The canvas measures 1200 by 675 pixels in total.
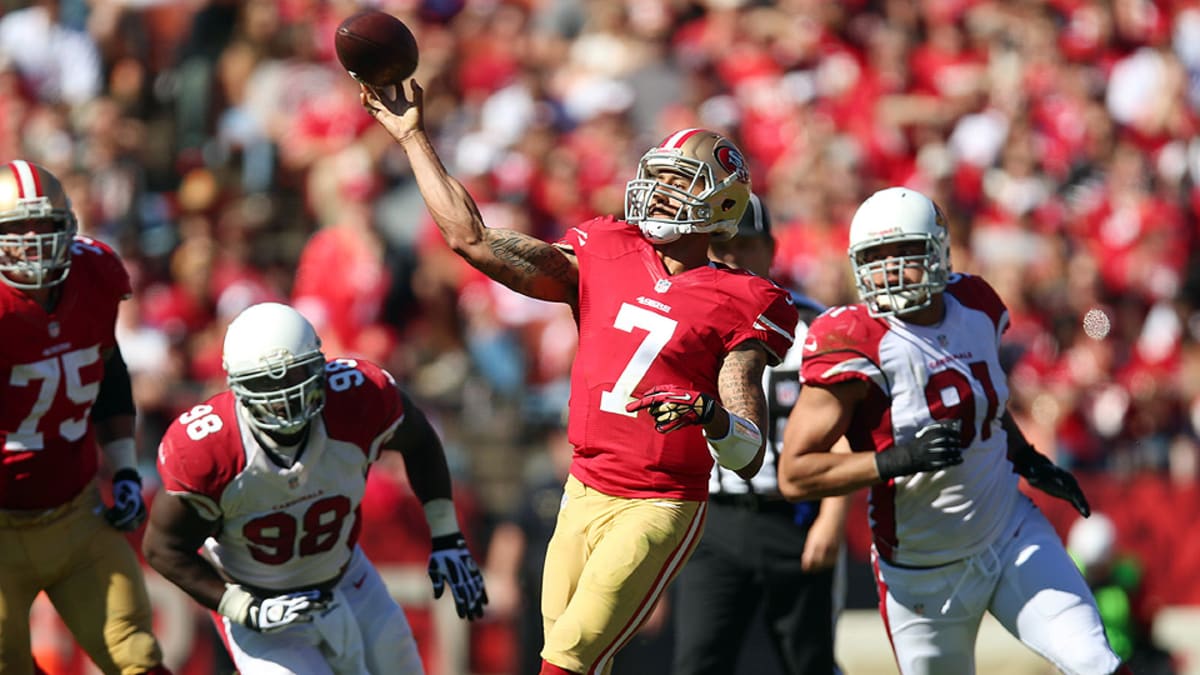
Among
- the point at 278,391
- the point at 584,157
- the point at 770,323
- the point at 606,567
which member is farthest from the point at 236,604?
the point at 584,157

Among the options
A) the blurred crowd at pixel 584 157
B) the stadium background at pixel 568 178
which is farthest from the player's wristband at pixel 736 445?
the blurred crowd at pixel 584 157

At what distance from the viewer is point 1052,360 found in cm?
1034

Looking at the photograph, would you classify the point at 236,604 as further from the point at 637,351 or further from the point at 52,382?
the point at 637,351

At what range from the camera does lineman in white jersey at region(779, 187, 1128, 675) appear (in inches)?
213

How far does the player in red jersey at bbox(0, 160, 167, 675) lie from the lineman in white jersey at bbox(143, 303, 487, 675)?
44 centimetres

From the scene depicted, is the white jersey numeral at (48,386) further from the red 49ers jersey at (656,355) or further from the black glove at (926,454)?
the black glove at (926,454)

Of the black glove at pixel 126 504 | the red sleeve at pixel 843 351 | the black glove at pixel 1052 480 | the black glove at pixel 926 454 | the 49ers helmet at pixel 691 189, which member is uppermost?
the 49ers helmet at pixel 691 189

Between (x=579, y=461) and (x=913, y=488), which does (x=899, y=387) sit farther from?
(x=579, y=461)

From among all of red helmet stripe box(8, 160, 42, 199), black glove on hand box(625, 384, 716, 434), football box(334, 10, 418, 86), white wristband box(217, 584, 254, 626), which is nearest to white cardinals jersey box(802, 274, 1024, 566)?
black glove on hand box(625, 384, 716, 434)

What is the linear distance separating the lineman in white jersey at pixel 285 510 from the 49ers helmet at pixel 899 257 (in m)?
1.53

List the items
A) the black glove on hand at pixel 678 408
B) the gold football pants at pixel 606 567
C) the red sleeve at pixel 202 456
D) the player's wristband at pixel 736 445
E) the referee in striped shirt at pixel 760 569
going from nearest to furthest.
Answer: the black glove on hand at pixel 678 408, the player's wristband at pixel 736 445, the gold football pants at pixel 606 567, the red sleeve at pixel 202 456, the referee in striped shirt at pixel 760 569

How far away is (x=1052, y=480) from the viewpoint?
227 inches

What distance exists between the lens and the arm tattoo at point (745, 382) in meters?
4.82

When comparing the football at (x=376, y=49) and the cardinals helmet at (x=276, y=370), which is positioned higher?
the football at (x=376, y=49)
